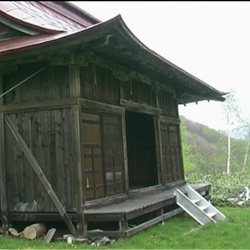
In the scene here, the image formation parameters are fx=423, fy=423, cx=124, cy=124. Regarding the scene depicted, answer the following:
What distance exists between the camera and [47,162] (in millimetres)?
7016

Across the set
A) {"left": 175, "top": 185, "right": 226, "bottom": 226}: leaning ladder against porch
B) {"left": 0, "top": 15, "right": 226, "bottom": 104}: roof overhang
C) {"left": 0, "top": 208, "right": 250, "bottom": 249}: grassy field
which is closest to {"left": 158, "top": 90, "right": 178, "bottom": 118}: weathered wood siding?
{"left": 0, "top": 15, "right": 226, "bottom": 104}: roof overhang

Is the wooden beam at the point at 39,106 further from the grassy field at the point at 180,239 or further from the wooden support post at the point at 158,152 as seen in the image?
the wooden support post at the point at 158,152

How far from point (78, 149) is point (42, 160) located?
0.72 metres

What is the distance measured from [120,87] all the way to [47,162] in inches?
→ 88.2

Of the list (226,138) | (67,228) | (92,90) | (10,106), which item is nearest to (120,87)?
(92,90)

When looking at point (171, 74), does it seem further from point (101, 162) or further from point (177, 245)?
point (177, 245)

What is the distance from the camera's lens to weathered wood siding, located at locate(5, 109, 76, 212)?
6.86 meters

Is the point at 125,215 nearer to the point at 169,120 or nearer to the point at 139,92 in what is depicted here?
the point at 139,92

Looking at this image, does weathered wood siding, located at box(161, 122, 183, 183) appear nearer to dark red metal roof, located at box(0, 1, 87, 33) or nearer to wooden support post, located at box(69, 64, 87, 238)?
dark red metal roof, located at box(0, 1, 87, 33)

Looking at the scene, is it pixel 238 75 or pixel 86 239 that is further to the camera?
pixel 238 75

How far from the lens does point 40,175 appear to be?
6980 millimetres

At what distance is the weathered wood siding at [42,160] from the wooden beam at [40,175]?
6 cm

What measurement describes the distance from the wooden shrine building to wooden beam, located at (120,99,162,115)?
13 centimetres

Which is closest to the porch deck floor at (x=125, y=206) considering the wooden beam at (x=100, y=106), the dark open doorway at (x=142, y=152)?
the wooden beam at (x=100, y=106)
